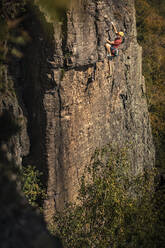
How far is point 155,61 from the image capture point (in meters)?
34.2

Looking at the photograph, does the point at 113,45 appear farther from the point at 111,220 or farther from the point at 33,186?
the point at 111,220

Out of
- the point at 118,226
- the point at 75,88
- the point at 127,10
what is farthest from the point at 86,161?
the point at 127,10

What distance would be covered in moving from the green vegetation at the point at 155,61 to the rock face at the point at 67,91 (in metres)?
14.1

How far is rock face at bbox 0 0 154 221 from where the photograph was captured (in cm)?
972

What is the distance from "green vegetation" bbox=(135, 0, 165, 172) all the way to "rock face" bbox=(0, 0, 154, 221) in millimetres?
14094

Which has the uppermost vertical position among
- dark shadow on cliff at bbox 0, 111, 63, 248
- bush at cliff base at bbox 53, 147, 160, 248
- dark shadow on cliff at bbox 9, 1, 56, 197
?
dark shadow on cliff at bbox 9, 1, 56, 197

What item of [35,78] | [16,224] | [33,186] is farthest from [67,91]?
[16,224]

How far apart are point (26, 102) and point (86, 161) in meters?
3.57

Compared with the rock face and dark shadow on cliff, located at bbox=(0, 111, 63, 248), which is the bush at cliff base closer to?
the rock face

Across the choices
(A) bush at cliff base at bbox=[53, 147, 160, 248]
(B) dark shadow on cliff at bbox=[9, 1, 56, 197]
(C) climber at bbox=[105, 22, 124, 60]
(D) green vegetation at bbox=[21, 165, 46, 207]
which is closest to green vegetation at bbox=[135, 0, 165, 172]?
(C) climber at bbox=[105, 22, 124, 60]

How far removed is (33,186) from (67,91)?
3.70 m

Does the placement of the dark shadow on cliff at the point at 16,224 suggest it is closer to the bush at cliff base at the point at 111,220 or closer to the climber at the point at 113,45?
the bush at cliff base at the point at 111,220

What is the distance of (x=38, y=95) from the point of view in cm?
1038

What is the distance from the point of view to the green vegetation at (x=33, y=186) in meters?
10.1
